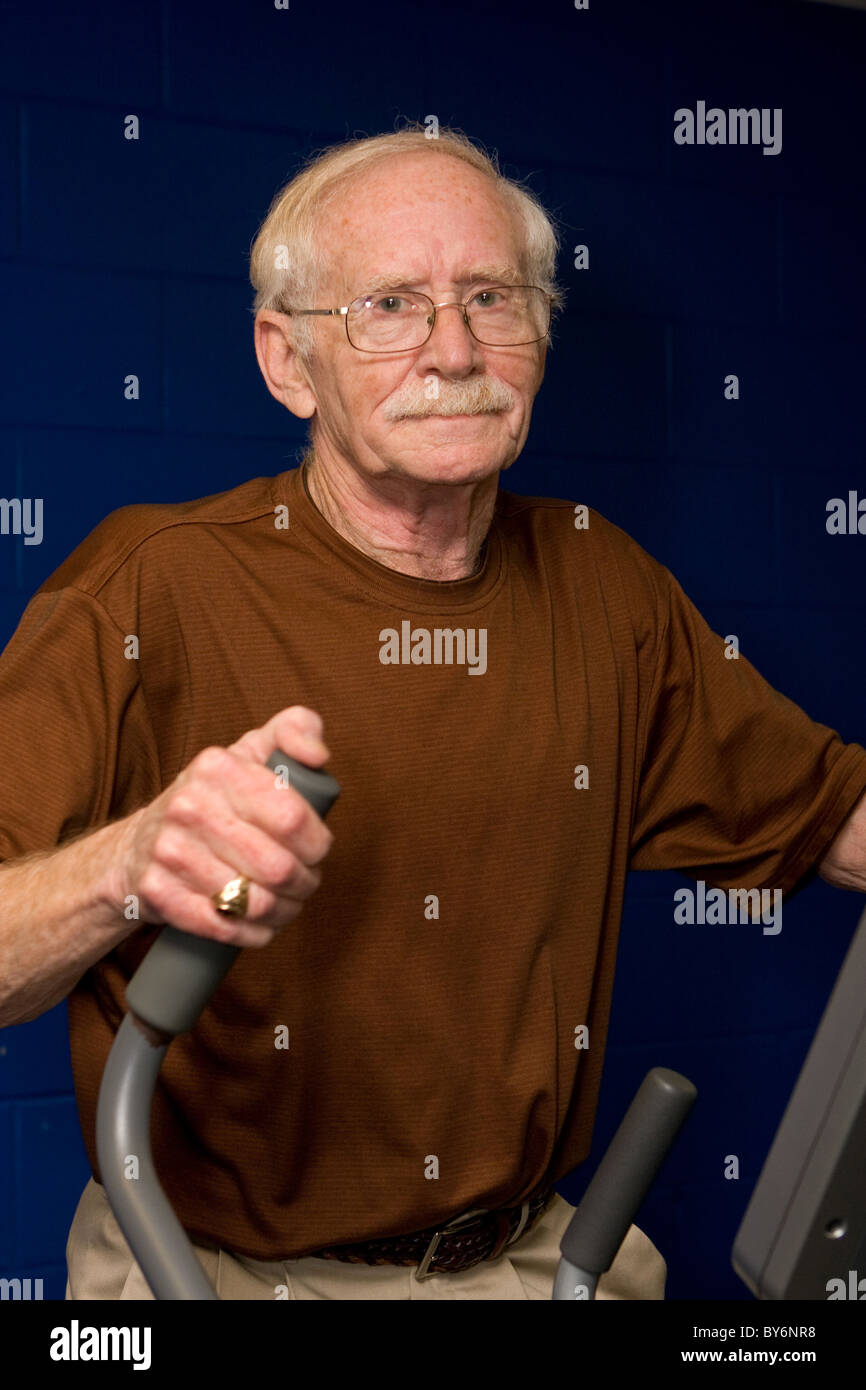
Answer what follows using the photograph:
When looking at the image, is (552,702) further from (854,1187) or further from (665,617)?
(854,1187)

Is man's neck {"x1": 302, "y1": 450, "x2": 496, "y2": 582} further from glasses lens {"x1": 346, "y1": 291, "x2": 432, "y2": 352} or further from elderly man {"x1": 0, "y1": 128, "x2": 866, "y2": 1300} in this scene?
glasses lens {"x1": 346, "y1": 291, "x2": 432, "y2": 352}

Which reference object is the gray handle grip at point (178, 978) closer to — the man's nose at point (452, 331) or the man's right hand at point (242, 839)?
the man's right hand at point (242, 839)

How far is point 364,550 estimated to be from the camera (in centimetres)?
138

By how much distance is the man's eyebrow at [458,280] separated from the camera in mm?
1305

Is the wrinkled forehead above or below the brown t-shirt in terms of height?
above

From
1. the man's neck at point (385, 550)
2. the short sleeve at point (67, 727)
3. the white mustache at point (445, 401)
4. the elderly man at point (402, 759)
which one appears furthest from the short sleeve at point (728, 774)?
the short sleeve at point (67, 727)

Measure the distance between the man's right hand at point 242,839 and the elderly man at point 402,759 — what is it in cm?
34

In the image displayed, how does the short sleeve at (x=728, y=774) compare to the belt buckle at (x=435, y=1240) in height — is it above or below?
above

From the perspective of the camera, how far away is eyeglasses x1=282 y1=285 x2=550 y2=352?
1313 millimetres

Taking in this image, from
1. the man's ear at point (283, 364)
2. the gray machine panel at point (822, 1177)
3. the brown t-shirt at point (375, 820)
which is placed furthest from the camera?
the man's ear at point (283, 364)

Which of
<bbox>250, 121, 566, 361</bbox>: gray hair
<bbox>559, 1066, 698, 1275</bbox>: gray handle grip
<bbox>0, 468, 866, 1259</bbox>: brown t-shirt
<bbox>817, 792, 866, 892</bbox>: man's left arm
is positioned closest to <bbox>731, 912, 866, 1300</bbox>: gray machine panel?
<bbox>559, 1066, 698, 1275</bbox>: gray handle grip

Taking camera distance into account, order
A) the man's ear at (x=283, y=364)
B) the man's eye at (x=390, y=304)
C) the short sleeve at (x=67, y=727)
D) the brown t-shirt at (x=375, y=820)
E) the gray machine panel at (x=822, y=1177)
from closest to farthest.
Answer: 1. the gray machine panel at (x=822, y=1177)
2. the short sleeve at (x=67, y=727)
3. the brown t-shirt at (x=375, y=820)
4. the man's eye at (x=390, y=304)
5. the man's ear at (x=283, y=364)

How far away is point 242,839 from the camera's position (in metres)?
0.78

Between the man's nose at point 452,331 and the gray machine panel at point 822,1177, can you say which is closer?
the gray machine panel at point 822,1177
